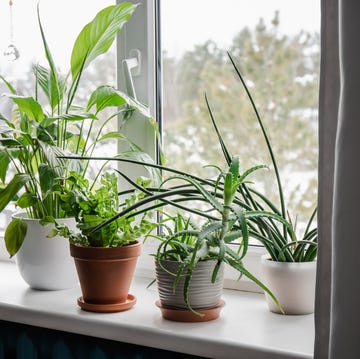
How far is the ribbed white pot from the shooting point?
4.31ft

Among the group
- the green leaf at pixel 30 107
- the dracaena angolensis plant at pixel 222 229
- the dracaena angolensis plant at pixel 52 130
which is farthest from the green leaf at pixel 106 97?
the dracaena angolensis plant at pixel 222 229

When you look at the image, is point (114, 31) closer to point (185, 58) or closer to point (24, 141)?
point (185, 58)

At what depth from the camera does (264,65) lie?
5.05 ft

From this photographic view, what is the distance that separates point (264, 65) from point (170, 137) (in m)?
0.32

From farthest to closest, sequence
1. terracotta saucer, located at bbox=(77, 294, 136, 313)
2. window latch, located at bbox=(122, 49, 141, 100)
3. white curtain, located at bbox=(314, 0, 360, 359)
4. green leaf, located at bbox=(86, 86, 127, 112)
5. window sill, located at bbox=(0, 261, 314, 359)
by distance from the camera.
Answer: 1. window latch, located at bbox=(122, 49, 141, 100)
2. green leaf, located at bbox=(86, 86, 127, 112)
3. terracotta saucer, located at bbox=(77, 294, 136, 313)
4. window sill, located at bbox=(0, 261, 314, 359)
5. white curtain, located at bbox=(314, 0, 360, 359)

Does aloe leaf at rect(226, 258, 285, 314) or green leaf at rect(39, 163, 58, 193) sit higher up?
green leaf at rect(39, 163, 58, 193)

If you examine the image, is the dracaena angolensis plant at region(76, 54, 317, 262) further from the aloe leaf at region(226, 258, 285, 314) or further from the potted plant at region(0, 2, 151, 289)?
the potted plant at region(0, 2, 151, 289)

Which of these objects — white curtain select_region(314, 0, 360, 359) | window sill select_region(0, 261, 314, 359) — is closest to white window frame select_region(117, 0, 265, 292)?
window sill select_region(0, 261, 314, 359)

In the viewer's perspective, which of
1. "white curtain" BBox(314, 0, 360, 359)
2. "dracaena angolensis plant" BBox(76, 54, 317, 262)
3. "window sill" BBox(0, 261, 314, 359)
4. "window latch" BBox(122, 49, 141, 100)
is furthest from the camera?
"window latch" BBox(122, 49, 141, 100)

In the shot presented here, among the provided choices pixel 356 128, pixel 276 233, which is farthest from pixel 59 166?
pixel 356 128

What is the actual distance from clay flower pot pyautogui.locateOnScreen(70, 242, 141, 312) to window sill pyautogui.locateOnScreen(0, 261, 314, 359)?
0.03 metres

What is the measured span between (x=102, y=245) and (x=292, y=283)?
1.34 feet

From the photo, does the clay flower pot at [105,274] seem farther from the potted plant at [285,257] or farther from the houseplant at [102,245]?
the potted plant at [285,257]

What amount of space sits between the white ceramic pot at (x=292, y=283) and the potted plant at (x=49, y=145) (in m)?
0.49
